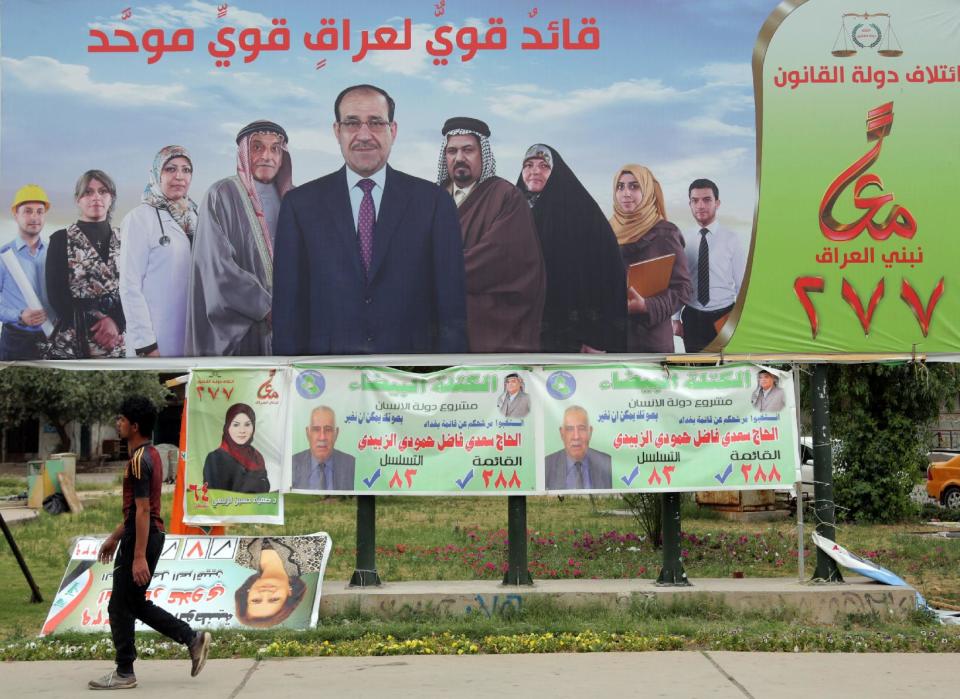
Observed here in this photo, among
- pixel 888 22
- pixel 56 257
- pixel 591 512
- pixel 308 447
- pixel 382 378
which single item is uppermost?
pixel 888 22

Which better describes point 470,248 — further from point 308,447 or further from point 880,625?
point 880,625

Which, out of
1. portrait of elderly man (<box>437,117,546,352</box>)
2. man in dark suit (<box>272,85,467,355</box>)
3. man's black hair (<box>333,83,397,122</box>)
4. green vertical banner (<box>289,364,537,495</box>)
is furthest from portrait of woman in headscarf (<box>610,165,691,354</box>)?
man's black hair (<box>333,83,397,122</box>)

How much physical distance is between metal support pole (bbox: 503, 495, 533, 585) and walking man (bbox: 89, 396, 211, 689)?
10.6 feet

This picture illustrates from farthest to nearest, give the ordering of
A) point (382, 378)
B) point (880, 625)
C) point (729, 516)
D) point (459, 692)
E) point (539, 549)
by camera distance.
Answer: point (729, 516), point (539, 549), point (382, 378), point (880, 625), point (459, 692)

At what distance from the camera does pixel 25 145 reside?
1003 centimetres

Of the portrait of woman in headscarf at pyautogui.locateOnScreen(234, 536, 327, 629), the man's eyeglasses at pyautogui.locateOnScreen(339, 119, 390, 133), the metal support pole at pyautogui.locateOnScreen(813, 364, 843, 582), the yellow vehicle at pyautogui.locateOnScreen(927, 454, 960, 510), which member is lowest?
the yellow vehicle at pyautogui.locateOnScreen(927, 454, 960, 510)

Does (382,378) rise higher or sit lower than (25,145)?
lower

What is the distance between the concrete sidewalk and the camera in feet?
22.7

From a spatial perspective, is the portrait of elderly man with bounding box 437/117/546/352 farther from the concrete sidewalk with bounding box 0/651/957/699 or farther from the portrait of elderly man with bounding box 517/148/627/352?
the concrete sidewalk with bounding box 0/651/957/699

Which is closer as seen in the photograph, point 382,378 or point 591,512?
point 382,378

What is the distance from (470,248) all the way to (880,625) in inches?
189

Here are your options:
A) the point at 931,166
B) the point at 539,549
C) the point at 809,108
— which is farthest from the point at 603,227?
the point at 539,549

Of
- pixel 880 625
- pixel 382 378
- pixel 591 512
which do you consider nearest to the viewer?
pixel 880 625

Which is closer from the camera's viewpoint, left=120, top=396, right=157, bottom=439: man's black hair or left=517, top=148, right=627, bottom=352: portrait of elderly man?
left=120, top=396, right=157, bottom=439: man's black hair
